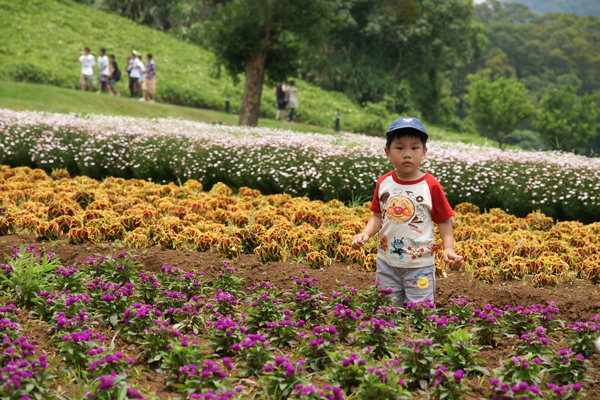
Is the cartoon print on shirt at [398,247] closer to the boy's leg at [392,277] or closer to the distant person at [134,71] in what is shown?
the boy's leg at [392,277]

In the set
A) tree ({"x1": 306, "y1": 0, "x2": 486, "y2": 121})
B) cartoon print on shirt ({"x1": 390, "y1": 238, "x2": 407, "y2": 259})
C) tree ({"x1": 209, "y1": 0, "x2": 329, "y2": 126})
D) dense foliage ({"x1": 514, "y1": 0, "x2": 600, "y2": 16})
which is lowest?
cartoon print on shirt ({"x1": 390, "y1": 238, "x2": 407, "y2": 259})

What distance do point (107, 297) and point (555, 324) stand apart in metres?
2.54

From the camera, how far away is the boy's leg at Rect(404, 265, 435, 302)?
3.21 meters

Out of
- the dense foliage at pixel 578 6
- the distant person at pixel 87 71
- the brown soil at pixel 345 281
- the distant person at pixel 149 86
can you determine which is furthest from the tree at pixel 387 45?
the dense foliage at pixel 578 6

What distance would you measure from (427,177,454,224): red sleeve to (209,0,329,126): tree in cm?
1181

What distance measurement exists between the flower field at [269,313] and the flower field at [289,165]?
1644mm

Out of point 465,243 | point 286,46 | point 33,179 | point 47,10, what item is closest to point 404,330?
point 465,243

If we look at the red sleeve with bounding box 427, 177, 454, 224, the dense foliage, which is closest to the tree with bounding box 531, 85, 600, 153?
the red sleeve with bounding box 427, 177, 454, 224

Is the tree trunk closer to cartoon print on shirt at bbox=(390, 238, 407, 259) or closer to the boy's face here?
the boy's face

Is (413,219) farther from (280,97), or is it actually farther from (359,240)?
(280,97)

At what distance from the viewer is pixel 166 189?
6.49m

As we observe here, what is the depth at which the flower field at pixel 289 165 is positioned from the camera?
23.2 feet

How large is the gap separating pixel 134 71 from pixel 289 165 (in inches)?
494

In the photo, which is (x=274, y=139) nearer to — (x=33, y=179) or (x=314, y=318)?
(x=33, y=179)
